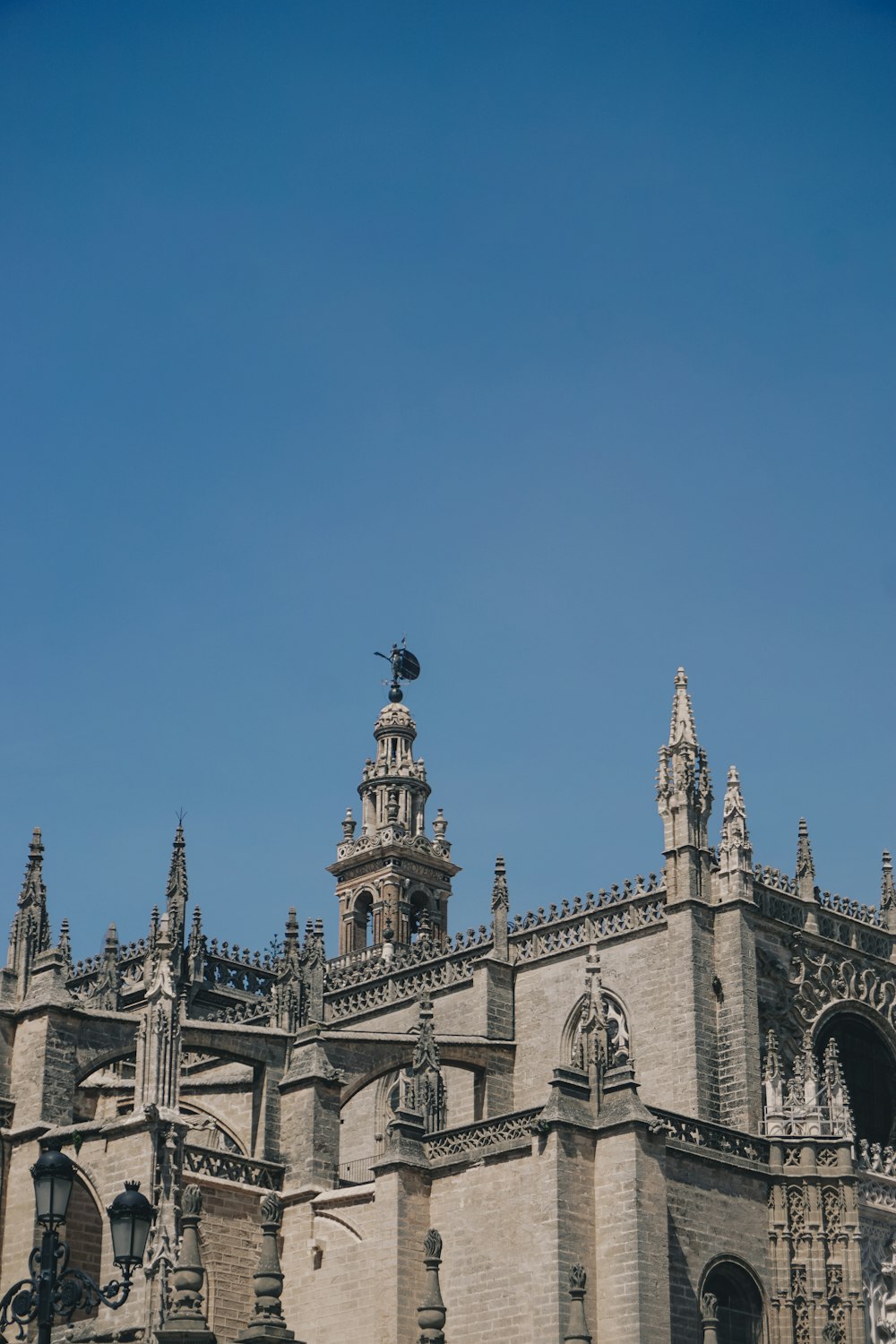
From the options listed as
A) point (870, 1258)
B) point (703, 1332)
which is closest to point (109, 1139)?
point (703, 1332)

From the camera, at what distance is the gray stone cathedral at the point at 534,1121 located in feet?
123

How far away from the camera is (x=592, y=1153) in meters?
37.9

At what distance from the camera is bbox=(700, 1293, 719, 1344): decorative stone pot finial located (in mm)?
37562

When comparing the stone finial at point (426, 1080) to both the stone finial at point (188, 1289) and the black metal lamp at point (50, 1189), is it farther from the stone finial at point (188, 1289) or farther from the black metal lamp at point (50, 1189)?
the black metal lamp at point (50, 1189)

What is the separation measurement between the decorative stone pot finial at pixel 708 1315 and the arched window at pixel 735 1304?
1.47ft

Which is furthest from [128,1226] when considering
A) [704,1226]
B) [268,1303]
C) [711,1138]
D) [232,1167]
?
[711,1138]

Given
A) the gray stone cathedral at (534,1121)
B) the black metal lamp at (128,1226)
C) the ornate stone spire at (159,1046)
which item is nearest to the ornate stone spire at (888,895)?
the gray stone cathedral at (534,1121)

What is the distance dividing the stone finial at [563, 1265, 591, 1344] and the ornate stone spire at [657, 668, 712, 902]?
35.8 feet

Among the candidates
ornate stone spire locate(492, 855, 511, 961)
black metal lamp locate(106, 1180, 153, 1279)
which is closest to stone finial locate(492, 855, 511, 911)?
ornate stone spire locate(492, 855, 511, 961)

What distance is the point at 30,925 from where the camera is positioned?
46.5 m

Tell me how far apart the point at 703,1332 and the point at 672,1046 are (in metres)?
6.65

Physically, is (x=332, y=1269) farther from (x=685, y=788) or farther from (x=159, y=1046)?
(x=685, y=788)

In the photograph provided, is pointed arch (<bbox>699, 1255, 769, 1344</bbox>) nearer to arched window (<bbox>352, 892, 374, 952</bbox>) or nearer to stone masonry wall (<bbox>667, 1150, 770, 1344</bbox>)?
stone masonry wall (<bbox>667, 1150, 770, 1344</bbox>)

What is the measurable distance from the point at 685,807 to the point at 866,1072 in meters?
7.96
